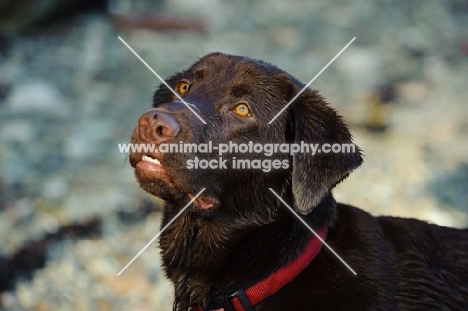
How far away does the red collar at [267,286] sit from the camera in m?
3.15

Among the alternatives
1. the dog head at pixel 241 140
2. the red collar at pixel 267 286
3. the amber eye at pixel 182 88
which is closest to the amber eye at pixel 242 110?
the dog head at pixel 241 140

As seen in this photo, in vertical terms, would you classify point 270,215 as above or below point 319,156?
below

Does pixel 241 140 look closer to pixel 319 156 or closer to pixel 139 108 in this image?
pixel 319 156

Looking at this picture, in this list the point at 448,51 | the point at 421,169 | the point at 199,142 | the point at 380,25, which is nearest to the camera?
the point at 199,142

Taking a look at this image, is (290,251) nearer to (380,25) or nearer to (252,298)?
(252,298)

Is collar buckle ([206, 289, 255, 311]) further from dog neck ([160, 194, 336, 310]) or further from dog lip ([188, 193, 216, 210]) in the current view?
dog lip ([188, 193, 216, 210])

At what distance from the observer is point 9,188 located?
631 centimetres

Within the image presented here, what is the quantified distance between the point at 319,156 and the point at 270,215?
34 cm

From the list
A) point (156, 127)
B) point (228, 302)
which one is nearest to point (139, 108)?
point (228, 302)

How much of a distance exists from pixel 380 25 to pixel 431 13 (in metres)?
1.09

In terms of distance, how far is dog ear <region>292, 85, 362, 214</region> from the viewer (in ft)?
10.2

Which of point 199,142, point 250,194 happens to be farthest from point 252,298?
point 199,142

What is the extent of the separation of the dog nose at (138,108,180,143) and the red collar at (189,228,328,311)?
0.73m

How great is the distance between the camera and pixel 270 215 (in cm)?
328
